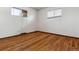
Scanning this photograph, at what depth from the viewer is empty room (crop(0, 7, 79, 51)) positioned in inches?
44.1

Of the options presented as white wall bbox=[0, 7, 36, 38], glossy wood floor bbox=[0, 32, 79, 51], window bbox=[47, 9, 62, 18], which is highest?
window bbox=[47, 9, 62, 18]

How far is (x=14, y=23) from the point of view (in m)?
1.16

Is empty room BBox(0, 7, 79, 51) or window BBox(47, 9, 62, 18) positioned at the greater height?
window BBox(47, 9, 62, 18)

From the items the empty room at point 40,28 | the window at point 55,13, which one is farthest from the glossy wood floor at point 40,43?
the window at point 55,13

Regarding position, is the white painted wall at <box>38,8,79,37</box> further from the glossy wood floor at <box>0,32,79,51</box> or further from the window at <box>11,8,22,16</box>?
the window at <box>11,8,22,16</box>

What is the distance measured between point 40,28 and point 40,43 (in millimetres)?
184

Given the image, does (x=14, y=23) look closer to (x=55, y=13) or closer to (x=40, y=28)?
(x=40, y=28)

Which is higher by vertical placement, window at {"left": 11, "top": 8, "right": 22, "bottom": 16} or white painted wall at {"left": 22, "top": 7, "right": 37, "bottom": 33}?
window at {"left": 11, "top": 8, "right": 22, "bottom": 16}

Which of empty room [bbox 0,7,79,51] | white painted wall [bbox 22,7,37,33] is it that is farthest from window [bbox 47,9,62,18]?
white painted wall [bbox 22,7,37,33]

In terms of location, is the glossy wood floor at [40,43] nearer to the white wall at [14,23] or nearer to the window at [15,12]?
the white wall at [14,23]

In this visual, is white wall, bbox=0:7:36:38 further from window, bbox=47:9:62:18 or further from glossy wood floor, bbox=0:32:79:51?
window, bbox=47:9:62:18

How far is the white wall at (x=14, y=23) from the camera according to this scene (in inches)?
43.2

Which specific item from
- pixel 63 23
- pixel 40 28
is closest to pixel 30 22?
pixel 40 28
